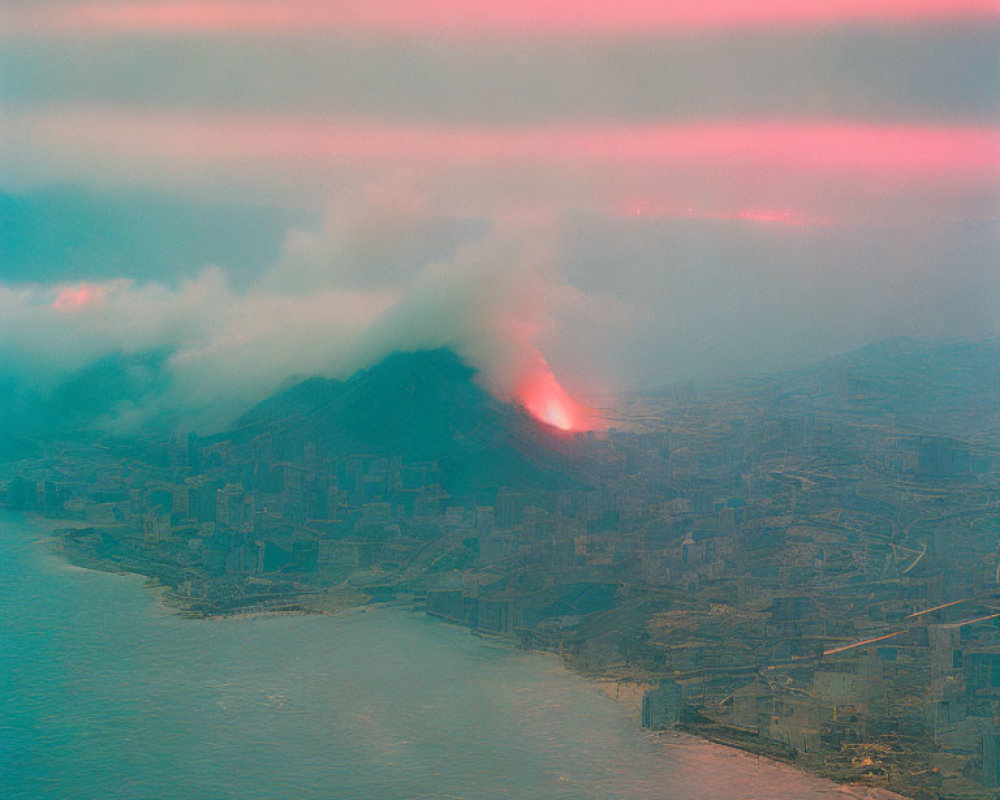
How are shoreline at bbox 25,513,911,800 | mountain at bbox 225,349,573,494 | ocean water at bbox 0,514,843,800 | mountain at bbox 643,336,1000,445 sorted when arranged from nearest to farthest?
ocean water at bbox 0,514,843,800 → shoreline at bbox 25,513,911,800 → mountain at bbox 225,349,573,494 → mountain at bbox 643,336,1000,445

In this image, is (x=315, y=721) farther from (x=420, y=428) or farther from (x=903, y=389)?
(x=903, y=389)

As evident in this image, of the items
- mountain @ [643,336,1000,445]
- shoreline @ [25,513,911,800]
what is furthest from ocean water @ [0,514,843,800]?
mountain @ [643,336,1000,445]

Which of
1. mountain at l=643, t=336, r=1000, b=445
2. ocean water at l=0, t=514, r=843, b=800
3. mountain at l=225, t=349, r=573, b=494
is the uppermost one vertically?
mountain at l=643, t=336, r=1000, b=445

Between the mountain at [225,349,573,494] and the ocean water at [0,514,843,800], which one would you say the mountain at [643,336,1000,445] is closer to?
the mountain at [225,349,573,494]

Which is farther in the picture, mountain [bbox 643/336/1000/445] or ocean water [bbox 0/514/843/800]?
mountain [bbox 643/336/1000/445]

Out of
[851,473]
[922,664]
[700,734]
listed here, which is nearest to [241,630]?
[700,734]

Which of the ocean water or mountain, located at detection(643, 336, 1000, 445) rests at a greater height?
mountain, located at detection(643, 336, 1000, 445)

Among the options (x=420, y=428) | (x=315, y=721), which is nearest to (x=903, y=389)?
(x=420, y=428)

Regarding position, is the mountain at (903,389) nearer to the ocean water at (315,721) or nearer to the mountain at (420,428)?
the mountain at (420,428)

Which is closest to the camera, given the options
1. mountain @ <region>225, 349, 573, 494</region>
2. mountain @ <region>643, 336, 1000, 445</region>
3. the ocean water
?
the ocean water
